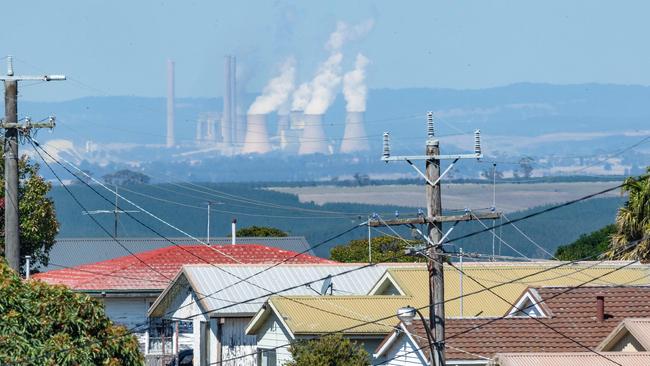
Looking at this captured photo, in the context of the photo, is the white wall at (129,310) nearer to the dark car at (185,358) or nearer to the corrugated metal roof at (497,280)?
the dark car at (185,358)

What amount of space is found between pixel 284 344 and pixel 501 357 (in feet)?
44.6

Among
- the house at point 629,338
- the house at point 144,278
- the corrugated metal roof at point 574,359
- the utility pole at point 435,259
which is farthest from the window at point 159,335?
the corrugated metal roof at point 574,359

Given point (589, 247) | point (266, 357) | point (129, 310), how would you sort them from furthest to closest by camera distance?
point (589, 247) < point (129, 310) < point (266, 357)

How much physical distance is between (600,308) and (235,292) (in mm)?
16167

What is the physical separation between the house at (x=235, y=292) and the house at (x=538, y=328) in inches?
405

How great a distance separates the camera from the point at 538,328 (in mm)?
39188

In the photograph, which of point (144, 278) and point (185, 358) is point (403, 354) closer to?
point (185, 358)

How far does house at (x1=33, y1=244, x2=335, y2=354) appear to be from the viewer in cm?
6131

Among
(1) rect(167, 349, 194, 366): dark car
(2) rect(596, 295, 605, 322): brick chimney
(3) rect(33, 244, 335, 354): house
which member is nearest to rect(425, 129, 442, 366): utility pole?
(2) rect(596, 295, 605, 322): brick chimney

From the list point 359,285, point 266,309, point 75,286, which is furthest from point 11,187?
point 75,286

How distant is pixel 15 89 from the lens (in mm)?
41125

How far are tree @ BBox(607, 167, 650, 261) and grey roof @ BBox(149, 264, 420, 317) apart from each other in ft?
30.3

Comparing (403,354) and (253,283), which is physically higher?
(253,283)

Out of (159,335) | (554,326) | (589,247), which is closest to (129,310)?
(159,335)
